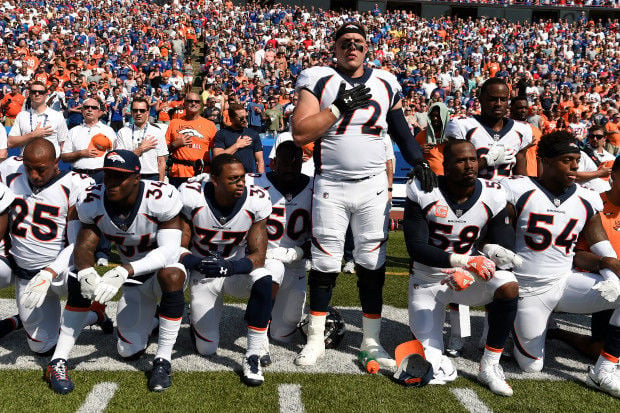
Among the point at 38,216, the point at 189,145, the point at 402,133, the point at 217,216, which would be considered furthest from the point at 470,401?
the point at 189,145

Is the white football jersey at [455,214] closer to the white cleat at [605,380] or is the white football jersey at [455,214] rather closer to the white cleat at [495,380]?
the white cleat at [495,380]

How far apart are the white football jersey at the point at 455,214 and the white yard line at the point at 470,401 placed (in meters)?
0.73

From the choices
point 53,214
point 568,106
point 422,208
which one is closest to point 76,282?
point 53,214

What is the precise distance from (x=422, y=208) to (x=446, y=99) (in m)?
13.2

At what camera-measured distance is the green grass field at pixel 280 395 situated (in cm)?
323

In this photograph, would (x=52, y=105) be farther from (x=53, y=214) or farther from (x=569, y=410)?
(x=569, y=410)

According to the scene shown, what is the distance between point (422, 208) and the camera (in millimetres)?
3805

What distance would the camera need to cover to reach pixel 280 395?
3410mm

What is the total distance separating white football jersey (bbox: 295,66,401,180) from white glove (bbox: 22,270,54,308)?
1.89 metres

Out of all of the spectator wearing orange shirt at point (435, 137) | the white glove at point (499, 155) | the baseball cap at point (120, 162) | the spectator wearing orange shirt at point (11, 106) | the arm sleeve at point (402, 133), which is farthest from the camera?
the spectator wearing orange shirt at point (11, 106)

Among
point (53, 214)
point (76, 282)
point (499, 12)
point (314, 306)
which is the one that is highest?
point (499, 12)

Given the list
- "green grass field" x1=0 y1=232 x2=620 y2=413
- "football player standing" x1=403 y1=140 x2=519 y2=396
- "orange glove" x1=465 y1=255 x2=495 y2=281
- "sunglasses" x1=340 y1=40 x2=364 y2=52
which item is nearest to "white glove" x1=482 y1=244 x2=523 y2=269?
"football player standing" x1=403 y1=140 x2=519 y2=396

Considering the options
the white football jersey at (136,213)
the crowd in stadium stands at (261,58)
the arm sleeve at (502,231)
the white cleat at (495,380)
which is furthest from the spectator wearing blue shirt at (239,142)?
the white cleat at (495,380)

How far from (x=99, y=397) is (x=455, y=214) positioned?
2422 millimetres
